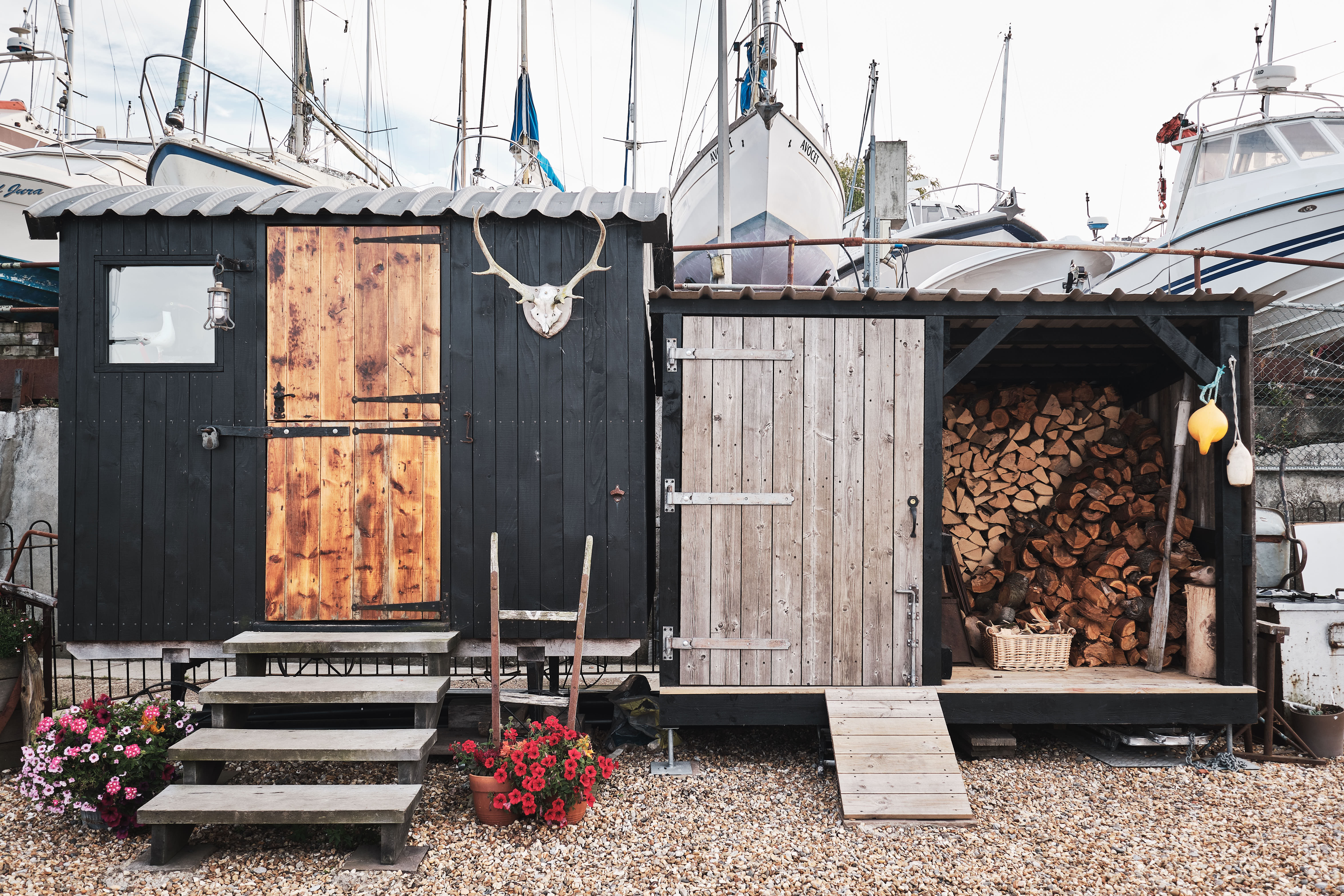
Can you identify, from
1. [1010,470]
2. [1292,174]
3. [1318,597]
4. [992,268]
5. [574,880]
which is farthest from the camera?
[992,268]

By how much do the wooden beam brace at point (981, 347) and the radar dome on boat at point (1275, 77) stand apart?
24.3 ft

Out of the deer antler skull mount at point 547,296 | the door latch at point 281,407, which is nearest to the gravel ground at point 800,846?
the door latch at point 281,407

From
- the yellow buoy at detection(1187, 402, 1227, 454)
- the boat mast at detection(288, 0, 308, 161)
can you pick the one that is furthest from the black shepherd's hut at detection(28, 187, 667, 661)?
the boat mast at detection(288, 0, 308, 161)

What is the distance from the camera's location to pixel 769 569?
15.6 ft

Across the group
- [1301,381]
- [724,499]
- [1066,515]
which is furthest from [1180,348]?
[1301,381]

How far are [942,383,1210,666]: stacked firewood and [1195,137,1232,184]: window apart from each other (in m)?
5.44

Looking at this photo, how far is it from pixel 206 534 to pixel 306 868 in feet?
6.69

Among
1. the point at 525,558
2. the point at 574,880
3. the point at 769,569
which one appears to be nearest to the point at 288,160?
the point at 525,558

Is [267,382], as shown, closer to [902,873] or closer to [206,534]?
[206,534]

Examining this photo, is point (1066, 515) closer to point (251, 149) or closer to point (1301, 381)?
point (1301, 381)

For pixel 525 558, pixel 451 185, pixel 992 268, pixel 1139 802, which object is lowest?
pixel 1139 802

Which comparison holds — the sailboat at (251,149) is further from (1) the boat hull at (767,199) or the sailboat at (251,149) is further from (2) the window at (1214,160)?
(2) the window at (1214,160)

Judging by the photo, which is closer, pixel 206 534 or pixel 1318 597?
pixel 206 534

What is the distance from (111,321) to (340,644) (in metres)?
2.36
